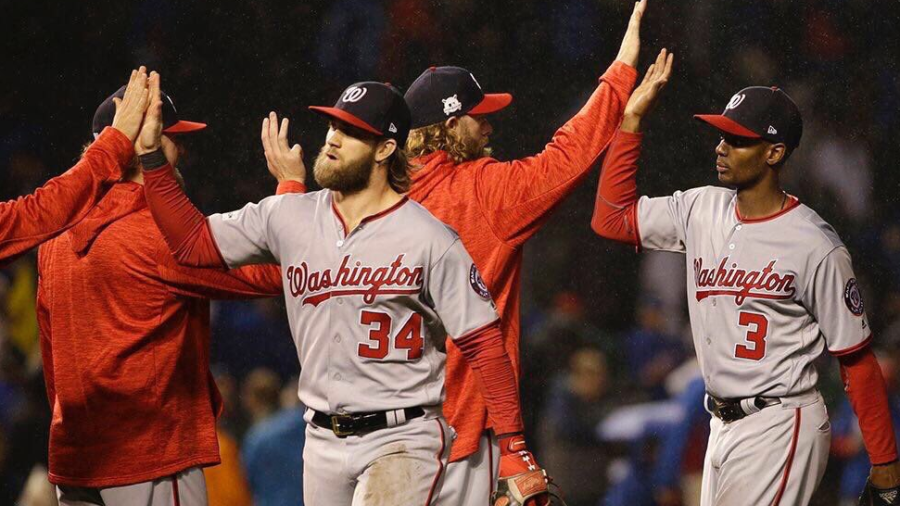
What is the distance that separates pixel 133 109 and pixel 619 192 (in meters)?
1.45

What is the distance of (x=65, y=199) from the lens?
308 centimetres

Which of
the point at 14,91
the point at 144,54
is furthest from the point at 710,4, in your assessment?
the point at 14,91

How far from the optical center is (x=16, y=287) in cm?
635

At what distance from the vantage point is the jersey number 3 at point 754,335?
11.3ft

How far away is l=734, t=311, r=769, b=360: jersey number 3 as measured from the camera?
11.3ft

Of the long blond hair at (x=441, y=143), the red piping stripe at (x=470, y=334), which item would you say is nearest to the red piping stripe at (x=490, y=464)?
the red piping stripe at (x=470, y=334)

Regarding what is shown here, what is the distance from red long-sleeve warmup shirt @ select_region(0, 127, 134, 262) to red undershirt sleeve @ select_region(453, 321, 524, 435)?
1.00m

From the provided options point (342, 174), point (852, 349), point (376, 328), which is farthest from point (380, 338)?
point (852, 349)

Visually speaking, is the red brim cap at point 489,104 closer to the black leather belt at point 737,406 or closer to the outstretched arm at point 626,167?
the outstretched arm at point 626,167

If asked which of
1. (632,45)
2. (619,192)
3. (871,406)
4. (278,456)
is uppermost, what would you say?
(632,45)

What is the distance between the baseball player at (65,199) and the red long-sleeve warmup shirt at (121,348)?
25 cm

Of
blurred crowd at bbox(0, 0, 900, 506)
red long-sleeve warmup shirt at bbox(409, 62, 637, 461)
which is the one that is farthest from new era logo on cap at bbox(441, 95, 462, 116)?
blurred crowd at bbox(0, 0, 900, 506)

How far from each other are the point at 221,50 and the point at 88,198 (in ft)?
11.2

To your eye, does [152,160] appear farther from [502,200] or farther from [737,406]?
[737,406]
